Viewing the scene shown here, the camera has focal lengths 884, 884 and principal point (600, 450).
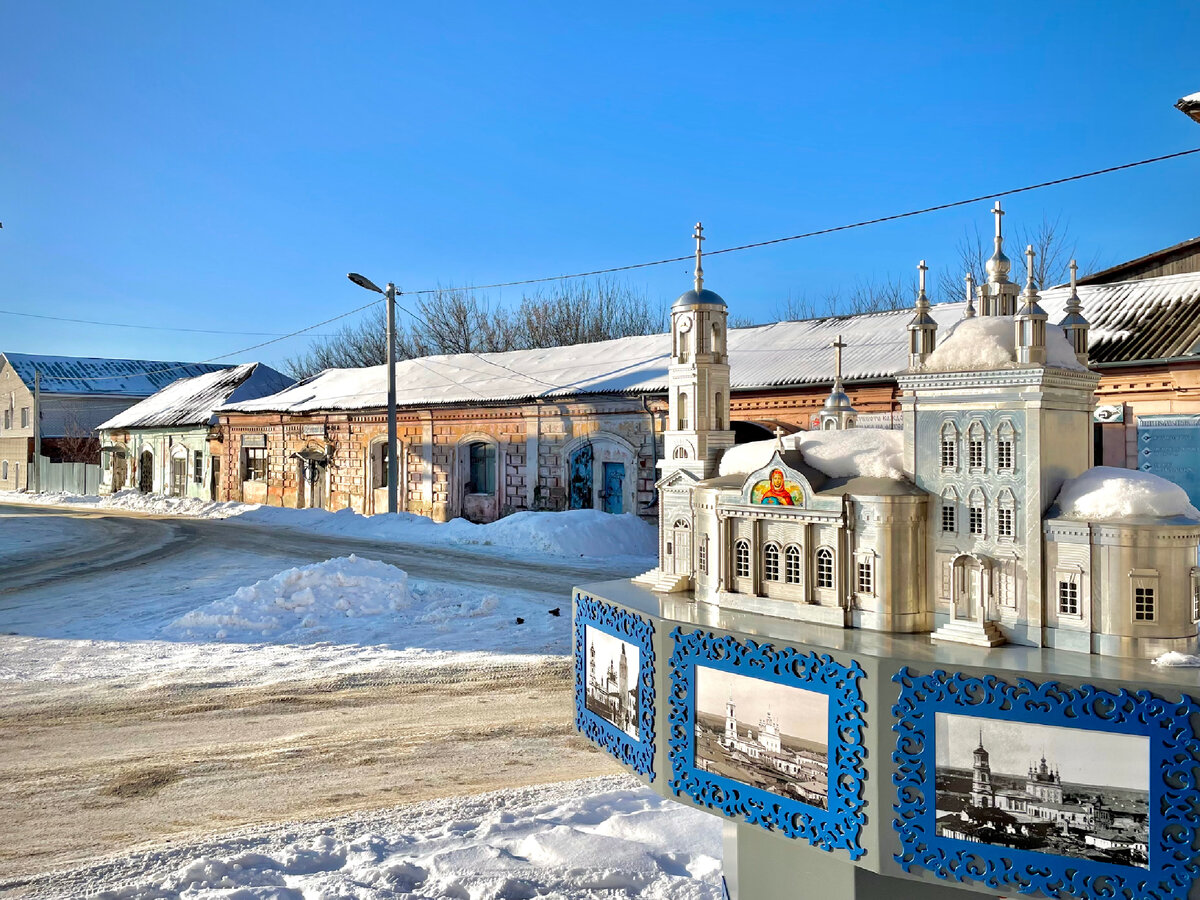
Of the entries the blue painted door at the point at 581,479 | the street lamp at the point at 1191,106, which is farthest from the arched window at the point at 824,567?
the blue painted door at the point at 581,479

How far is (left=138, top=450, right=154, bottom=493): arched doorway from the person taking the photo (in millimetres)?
40312

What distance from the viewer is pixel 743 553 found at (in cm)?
424

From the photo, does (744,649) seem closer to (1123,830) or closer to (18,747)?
(1123,830)

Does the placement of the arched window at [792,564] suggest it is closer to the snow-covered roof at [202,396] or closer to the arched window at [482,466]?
the arched window at [482,466]

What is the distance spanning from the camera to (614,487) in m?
23.9

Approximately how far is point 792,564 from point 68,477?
160ft

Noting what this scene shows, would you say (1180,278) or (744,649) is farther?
(1180,278)

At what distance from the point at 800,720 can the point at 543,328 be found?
44710 millimetres

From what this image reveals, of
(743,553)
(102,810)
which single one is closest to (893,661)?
(743,553)

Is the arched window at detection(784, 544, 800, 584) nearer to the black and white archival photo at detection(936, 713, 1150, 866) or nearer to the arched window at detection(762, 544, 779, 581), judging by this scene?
the arched window at detection(762, 544, 779, 581)

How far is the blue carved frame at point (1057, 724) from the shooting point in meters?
2.79

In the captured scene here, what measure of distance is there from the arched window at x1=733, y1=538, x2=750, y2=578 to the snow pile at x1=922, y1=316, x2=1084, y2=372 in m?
1.15

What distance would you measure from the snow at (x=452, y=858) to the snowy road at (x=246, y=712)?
51 centimetres

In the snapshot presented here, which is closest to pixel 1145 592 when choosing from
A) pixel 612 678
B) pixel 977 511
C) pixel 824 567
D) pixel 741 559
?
pixel 977 511
